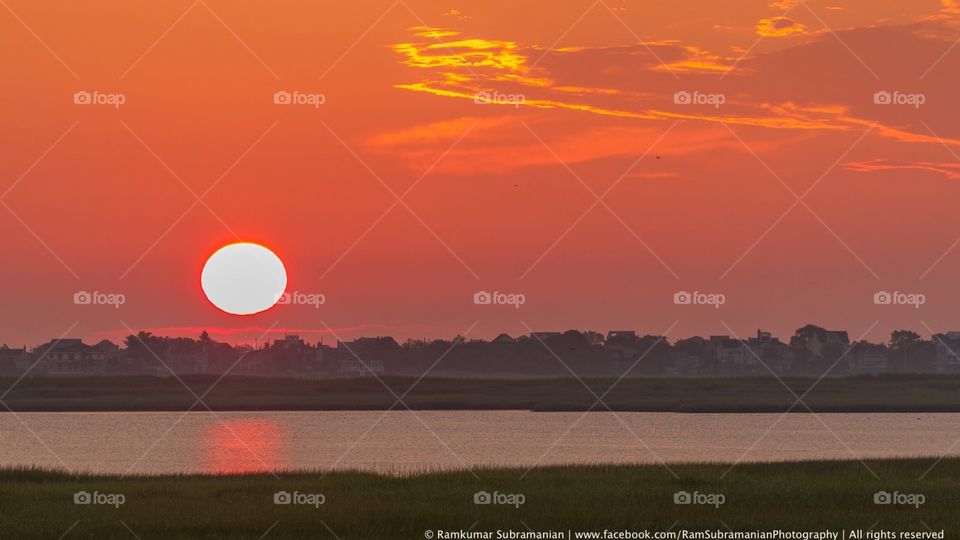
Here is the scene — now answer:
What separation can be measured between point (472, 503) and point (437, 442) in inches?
1871

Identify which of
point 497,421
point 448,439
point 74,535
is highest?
point 497,421

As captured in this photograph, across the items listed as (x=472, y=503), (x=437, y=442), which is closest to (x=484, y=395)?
A: (x=437, y=442)

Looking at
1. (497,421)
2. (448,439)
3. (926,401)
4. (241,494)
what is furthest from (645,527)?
(926,401)

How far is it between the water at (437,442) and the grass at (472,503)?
403 inches

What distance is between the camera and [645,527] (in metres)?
28.3

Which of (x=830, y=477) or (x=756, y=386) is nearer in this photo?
(x=830, y=477)

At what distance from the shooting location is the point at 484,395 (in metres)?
173

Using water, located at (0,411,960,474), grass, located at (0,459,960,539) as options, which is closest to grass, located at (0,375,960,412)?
water, located at (0,411,960,474)

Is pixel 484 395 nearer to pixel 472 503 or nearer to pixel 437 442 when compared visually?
pixel 437 442

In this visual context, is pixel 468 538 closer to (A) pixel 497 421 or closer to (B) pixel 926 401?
(A) pixel 497 421

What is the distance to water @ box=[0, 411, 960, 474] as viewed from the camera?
6212cm

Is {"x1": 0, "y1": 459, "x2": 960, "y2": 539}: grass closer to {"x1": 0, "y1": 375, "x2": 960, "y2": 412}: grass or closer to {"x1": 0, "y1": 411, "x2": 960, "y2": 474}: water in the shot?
{"x1": 0, "y1": 411, "x2": 960, "y2": 474}: water

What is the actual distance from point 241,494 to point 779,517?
14.1 meters

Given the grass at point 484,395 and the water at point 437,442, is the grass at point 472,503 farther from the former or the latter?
the grass at point 484,395
